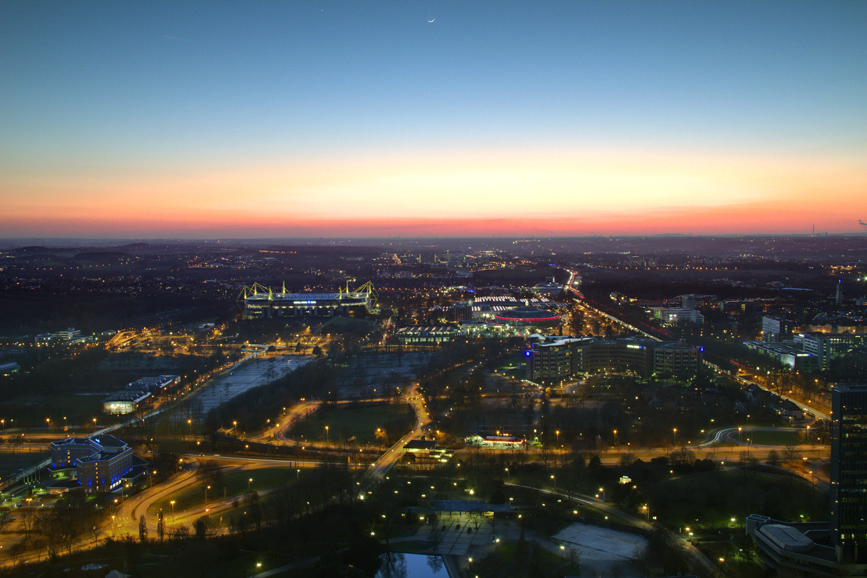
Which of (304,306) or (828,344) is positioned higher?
(828,344)

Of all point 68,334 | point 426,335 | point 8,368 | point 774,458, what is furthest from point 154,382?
point 774,458

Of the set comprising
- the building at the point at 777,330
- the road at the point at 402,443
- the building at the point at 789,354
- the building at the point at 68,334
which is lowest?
the road at the point at 402,443

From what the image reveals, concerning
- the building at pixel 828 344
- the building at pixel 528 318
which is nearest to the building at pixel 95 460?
the building at pixel 828 344

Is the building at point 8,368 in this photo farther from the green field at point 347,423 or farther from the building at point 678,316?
the building at point 678,316

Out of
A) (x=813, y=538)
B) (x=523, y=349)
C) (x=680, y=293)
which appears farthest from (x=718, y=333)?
(x=813, y=538)

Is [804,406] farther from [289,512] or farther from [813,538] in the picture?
[289,512]

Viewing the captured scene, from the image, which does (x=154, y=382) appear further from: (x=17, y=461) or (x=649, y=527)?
(x=649, y=527)

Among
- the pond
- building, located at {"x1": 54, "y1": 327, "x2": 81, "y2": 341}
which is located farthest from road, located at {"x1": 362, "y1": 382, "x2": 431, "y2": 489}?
building, located at {"x1": 54, "y1": 327, "x2": 81, "y2": 341}

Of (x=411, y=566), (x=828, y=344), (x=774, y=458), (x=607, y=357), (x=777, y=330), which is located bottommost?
(x=411, y=566)
